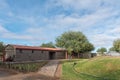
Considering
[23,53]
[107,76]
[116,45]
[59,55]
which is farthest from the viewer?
[116,45]

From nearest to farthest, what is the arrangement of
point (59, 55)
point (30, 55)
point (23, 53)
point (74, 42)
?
point (23, 53), point (30, 55), point (59, 55), point (74, 42)

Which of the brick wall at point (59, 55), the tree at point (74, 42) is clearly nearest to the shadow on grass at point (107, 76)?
the brick wall at point (59, 55)

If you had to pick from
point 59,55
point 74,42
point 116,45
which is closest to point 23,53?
point 59,55

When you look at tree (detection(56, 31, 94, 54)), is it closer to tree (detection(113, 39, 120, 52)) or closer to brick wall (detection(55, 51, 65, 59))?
brick wall (detection(55, 51, 65, 59))

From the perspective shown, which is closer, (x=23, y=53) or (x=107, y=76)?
(x=107, y=76)

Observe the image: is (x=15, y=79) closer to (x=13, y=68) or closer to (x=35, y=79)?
(x=35, y=79)

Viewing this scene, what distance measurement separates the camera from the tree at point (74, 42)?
45469mm

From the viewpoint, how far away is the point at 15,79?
16.4 meters

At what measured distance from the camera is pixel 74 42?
1815 inches

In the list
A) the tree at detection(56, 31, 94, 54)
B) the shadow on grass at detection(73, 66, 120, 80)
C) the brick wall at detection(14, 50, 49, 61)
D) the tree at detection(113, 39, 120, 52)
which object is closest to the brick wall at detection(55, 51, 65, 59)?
the tree at detection(56, 31, 94, 54)

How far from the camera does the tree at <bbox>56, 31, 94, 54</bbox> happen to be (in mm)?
45469

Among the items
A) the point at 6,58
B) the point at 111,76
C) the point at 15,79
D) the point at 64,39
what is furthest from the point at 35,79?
the point at 64,39

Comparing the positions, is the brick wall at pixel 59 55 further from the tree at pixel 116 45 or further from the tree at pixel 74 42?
the tree at pixel 116 45

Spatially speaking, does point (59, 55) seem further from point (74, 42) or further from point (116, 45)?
point (116, 45)
